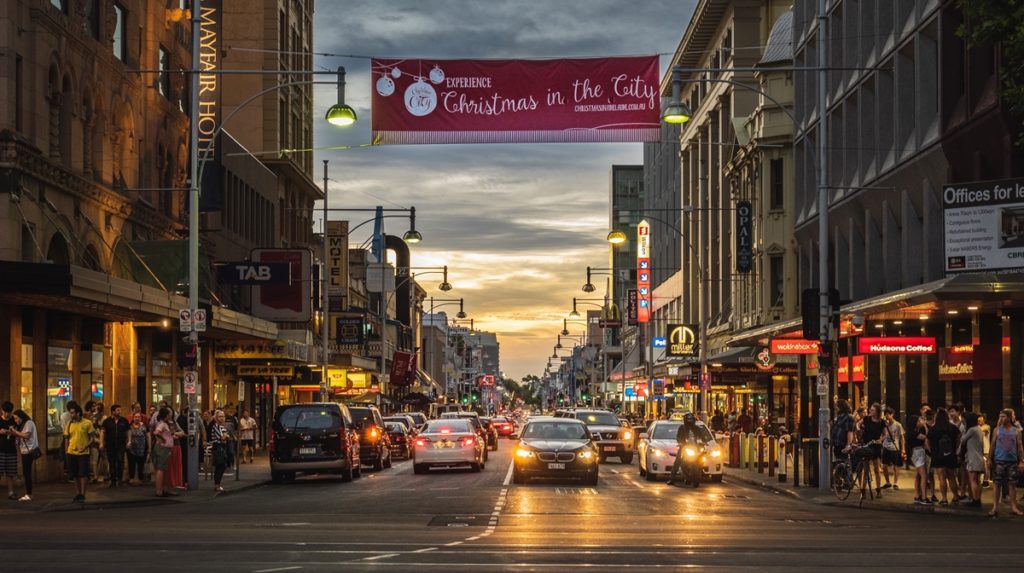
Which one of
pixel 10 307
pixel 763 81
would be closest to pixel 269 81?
pixel 763 81

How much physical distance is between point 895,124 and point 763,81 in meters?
21.7

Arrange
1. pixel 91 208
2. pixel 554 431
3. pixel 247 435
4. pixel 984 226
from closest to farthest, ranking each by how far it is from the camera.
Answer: pixel 984 226
pixel 554 431
pixel 91 208
pixel 247 435

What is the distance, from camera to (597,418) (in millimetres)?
49469

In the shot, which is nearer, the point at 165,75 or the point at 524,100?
the point at 524,100

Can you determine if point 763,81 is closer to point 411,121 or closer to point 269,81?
point 269,81

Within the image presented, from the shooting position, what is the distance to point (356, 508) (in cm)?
2597

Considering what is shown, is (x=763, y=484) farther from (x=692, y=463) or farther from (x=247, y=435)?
(x=247, y=435)

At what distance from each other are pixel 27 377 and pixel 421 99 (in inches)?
477

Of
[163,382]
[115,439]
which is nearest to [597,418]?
[163,382]

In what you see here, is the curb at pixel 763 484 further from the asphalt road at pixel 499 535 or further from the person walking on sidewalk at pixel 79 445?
the person walking on sidewalk at pixel 79 445

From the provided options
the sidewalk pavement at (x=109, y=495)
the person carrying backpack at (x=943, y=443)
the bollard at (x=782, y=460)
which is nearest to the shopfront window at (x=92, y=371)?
the sidewalk pavement at (x=109, y=495)

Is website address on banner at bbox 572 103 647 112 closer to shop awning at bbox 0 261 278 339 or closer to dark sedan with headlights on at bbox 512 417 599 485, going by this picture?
dark sedan with headlights on at bbox 512 417 599 485

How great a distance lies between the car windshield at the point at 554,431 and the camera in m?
34.3

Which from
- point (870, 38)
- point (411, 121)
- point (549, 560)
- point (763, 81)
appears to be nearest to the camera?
point (549, 560)
